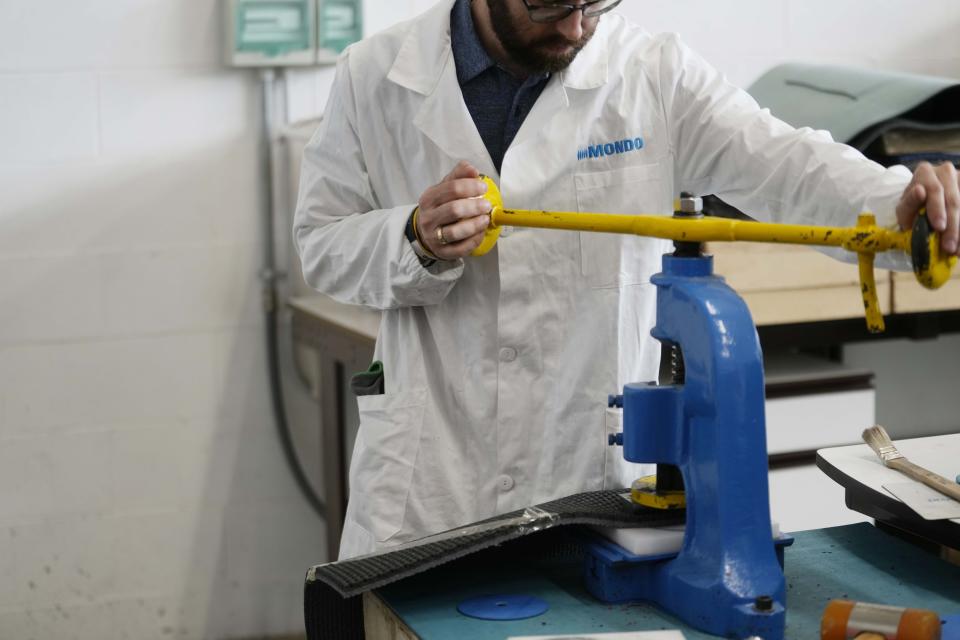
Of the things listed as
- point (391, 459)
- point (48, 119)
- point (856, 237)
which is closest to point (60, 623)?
point (48, 119)

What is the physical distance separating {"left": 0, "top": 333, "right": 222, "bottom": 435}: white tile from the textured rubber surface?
1504 mm

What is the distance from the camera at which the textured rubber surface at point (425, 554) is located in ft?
3.33

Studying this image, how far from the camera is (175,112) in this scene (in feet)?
8.00

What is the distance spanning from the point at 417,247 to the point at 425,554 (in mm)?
413

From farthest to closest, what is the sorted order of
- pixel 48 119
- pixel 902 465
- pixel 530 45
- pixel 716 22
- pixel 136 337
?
pixel 716 22 → pixel 136 337 → pixel 48 119 → pixel 530 45 → pixel 902 465

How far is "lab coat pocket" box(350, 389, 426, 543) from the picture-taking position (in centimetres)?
148

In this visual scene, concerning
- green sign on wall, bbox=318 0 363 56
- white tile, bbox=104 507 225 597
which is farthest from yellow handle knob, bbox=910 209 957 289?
white tile, bbox=104 507 225 597

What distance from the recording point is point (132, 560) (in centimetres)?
253

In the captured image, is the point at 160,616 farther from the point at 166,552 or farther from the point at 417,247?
the point at 417,247

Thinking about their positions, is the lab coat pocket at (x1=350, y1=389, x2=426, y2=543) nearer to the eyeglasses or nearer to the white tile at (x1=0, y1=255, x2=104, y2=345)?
the eyeglasses

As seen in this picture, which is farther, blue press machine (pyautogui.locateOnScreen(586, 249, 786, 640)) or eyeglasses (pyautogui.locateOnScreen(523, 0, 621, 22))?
eyeglasses (pyautogui.locateOnScreen(523, 0, 621, 22))

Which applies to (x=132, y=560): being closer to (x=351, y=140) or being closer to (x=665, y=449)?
(x=351, y=140)

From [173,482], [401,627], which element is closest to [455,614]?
[401,627]

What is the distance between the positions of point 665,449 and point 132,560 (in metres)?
1.79
